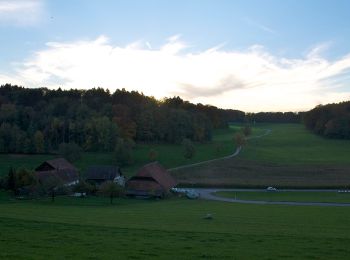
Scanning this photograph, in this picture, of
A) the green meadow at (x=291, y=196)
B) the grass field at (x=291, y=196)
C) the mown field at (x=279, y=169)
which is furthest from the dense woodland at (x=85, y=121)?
the grass field at (x=291, y=196)

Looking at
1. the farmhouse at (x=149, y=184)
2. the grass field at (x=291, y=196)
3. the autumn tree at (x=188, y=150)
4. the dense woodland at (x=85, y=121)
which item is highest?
the dense woodland at (x=85, y=121)

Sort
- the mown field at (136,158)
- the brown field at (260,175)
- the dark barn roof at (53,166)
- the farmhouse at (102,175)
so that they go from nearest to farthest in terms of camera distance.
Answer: the farmhouse at (102,175) → the dark barn roof at (53,166) → the brown field at (260,175) → the mown field at (136,158)

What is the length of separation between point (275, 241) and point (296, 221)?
44.3ft

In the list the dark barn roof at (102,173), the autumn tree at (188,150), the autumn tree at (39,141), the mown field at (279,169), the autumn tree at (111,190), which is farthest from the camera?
the autumn tree at (39,141)

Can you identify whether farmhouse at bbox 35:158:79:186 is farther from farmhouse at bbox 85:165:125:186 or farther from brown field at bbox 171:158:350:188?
brown field at bbox 171:158:350:188

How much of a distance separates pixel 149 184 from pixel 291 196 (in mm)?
20612

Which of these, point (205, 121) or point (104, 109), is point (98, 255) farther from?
point (205, 121)

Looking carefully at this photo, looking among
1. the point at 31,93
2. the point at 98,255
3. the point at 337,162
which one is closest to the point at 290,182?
the point at 337,162

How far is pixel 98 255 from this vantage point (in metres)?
14.7

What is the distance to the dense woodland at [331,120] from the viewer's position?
139m

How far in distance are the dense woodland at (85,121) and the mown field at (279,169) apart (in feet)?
66.3

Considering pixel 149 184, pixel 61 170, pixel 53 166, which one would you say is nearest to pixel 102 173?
pixel 61 170

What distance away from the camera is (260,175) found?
85062mm

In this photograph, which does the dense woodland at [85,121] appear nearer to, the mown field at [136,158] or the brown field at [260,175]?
the mown field at [136,158]
